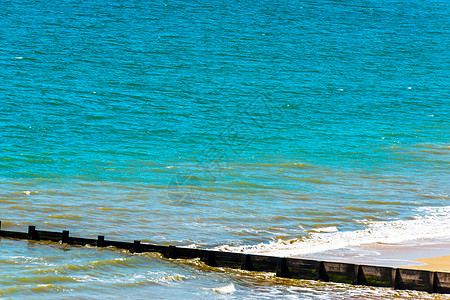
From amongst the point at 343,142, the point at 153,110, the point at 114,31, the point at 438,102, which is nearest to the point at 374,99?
the point at 438,102

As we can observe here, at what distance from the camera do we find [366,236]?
26391 millimetres

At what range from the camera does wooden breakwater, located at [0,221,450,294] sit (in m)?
19.6

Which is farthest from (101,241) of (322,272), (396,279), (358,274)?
(396,279)

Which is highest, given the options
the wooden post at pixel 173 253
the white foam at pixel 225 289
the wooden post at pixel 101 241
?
the wooden post at pixel 101 241

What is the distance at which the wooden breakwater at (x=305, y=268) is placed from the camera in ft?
64.2

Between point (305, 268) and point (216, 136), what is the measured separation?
32.0 metres

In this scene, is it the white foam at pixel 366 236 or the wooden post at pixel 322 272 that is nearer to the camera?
the wooden post at pixel 322 272

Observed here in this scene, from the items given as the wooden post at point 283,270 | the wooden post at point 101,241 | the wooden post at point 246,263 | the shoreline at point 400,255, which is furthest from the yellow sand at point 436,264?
the wooden post at point 101,241

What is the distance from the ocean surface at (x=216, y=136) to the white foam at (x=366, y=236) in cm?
15

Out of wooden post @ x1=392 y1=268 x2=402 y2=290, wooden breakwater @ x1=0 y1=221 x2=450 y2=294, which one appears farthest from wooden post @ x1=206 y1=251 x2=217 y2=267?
wooden post @ x1=392 y1=268 x2=402 y2=290

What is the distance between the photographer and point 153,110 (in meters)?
58.1

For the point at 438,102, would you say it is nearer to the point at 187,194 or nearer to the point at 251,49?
the point at 251,49

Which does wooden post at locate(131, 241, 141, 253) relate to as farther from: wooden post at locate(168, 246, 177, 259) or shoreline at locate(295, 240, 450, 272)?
shoreline at locate(295, 240, 450, 272)

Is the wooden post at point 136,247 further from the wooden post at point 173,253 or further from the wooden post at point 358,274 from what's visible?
the wooden post at point 358,274
